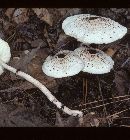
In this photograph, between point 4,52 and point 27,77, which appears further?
point 4,52

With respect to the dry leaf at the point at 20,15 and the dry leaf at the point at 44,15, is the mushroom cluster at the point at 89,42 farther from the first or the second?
the dry leaf at the point at 20,15

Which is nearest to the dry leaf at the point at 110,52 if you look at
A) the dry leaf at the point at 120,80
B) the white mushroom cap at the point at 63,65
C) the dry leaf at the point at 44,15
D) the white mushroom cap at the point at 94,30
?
the dry leaf at the point at 120,80

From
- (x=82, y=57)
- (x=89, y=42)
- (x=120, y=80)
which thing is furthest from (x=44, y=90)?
(x=120, y=80)

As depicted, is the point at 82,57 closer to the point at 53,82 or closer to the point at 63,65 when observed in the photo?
the point at 63,65

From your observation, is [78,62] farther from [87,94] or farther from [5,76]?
[5,76]

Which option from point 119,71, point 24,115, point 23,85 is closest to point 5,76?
point 23,85

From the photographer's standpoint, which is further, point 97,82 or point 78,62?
point 97,82
